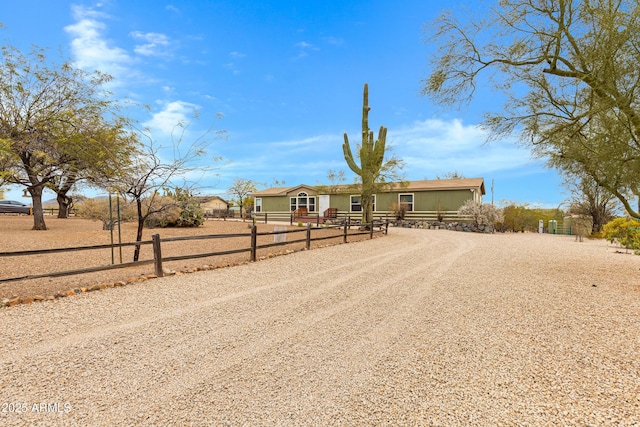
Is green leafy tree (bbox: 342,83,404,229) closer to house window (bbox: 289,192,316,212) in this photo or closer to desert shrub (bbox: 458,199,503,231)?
desert shrub (bbox: 458,199,503,231)

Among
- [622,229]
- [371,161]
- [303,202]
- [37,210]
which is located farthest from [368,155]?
[37,210]

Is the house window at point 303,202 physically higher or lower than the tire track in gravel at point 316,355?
higher

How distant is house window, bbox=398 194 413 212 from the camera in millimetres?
24141

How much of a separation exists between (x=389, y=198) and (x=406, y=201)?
1451 mm

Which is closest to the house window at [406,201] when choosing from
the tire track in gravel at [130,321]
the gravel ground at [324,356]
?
the gravel ground at [324,356]

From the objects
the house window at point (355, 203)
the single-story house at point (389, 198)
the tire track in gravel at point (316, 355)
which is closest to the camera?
the tire track in gravel at point (316, 355)

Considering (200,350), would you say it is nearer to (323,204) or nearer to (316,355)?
(316,355)

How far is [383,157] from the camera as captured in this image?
17.6 meters

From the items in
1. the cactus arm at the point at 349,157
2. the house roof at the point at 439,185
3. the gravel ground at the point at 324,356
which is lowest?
the gravel ground at the point at 324,356

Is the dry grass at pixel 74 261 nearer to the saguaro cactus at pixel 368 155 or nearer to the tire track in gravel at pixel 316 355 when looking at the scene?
the tire track in gravel at pixel 316 355

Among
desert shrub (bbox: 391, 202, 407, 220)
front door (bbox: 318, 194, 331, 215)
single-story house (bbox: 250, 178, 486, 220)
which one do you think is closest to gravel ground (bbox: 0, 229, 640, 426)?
single-story house (bbox: 250, 178, 486, 220)

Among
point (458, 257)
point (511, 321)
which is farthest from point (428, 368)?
point (458, 257)

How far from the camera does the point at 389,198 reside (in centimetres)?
2522

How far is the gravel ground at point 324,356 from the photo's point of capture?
7.29ft
